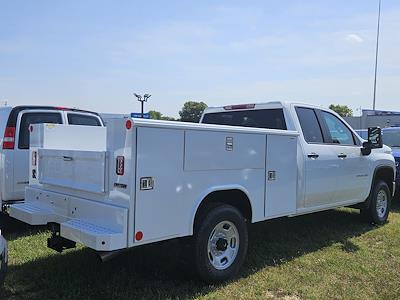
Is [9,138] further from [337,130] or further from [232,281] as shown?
[337,130]

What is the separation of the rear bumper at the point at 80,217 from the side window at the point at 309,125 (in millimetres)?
3168

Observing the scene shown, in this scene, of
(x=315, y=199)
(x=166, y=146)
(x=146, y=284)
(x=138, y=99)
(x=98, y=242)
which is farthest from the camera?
(x=138, y=99)

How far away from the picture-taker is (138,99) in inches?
1282

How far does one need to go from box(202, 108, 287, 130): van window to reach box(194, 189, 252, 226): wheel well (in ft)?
4.66

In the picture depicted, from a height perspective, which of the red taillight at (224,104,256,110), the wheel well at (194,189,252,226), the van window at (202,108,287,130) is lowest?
the wheel well at (194,189,252,226)

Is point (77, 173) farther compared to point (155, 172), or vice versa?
point (77, 173)

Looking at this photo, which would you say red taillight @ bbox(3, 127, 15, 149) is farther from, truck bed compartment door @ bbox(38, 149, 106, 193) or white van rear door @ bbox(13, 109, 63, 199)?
truck bed compartment door @ bbox(38, 149, 106, 193)

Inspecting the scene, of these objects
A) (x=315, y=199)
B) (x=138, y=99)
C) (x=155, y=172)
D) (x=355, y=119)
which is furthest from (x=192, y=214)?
(x=355, y=119)

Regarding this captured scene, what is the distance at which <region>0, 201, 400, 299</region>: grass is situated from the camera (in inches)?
184

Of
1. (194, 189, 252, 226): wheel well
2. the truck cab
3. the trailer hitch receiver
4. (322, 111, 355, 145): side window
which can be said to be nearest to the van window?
the truck cab

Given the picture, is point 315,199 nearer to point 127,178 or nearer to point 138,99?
point 127,178

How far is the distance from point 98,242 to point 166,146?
40.8 inches

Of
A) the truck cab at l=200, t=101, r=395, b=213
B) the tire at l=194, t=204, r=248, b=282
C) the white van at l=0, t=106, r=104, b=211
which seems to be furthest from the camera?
the white van at l=0, t=106, r=104, b=211

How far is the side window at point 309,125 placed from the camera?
20.7 feet
